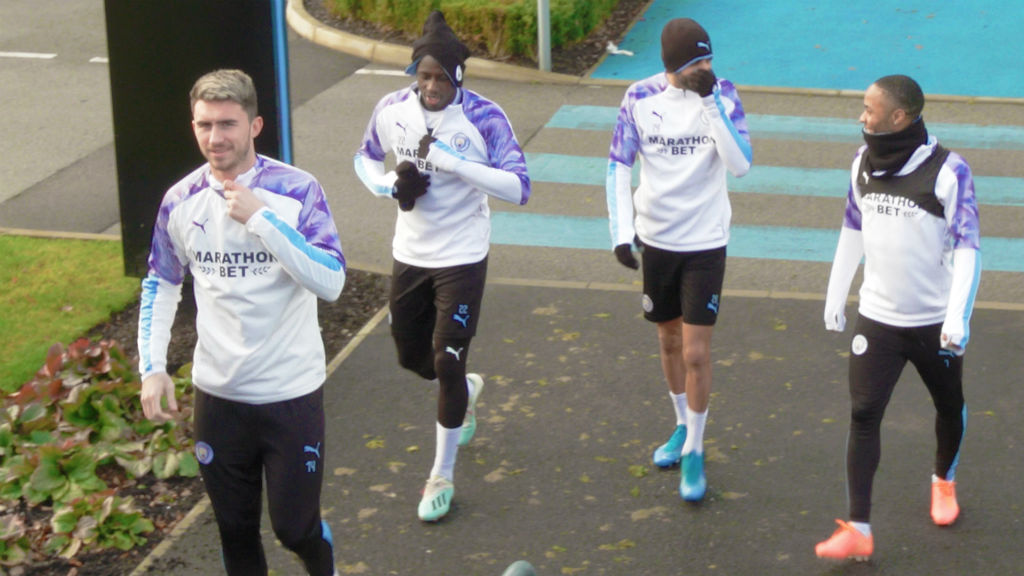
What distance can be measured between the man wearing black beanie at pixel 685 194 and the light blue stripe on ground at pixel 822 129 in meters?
6.66

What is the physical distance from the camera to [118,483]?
7043mm

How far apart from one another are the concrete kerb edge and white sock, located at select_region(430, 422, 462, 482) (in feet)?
24.7

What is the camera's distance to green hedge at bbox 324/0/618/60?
16062 millimetres

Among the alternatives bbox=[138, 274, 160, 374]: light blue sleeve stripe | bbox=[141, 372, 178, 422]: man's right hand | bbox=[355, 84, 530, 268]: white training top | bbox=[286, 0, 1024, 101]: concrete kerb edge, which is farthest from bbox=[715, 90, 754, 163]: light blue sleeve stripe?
bbox=[286, 0, 1024, 101]: concrete kerb edge

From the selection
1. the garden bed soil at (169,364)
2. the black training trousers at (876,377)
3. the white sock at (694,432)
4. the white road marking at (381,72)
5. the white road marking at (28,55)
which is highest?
the black training trousers at (876,377)

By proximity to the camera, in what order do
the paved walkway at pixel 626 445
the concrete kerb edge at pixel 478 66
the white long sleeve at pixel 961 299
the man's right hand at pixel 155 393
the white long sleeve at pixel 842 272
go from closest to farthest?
the man's right hand at pixel 155 393, the white long sleeve at pixel 961 299, the white long sleeve at pixel 842 272, the paved walkway at pixel 626 445, the concrete kerb edge at pixel 478 66

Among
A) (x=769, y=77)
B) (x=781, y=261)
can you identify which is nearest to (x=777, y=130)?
(x=769, y=77)

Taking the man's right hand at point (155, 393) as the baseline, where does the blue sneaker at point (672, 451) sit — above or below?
below

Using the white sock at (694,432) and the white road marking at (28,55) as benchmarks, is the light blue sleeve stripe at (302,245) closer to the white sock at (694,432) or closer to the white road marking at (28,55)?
the white sock at (694,432)

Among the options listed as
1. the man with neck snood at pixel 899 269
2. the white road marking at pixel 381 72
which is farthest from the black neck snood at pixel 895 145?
the white road marking at pixel 381 72

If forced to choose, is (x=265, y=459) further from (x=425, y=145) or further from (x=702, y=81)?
(x=702, y=81)

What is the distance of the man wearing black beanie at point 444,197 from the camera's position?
254 inches

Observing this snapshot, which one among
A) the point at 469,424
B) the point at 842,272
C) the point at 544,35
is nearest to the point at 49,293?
the point at 469,424

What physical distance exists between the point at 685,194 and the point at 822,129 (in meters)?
7.51
